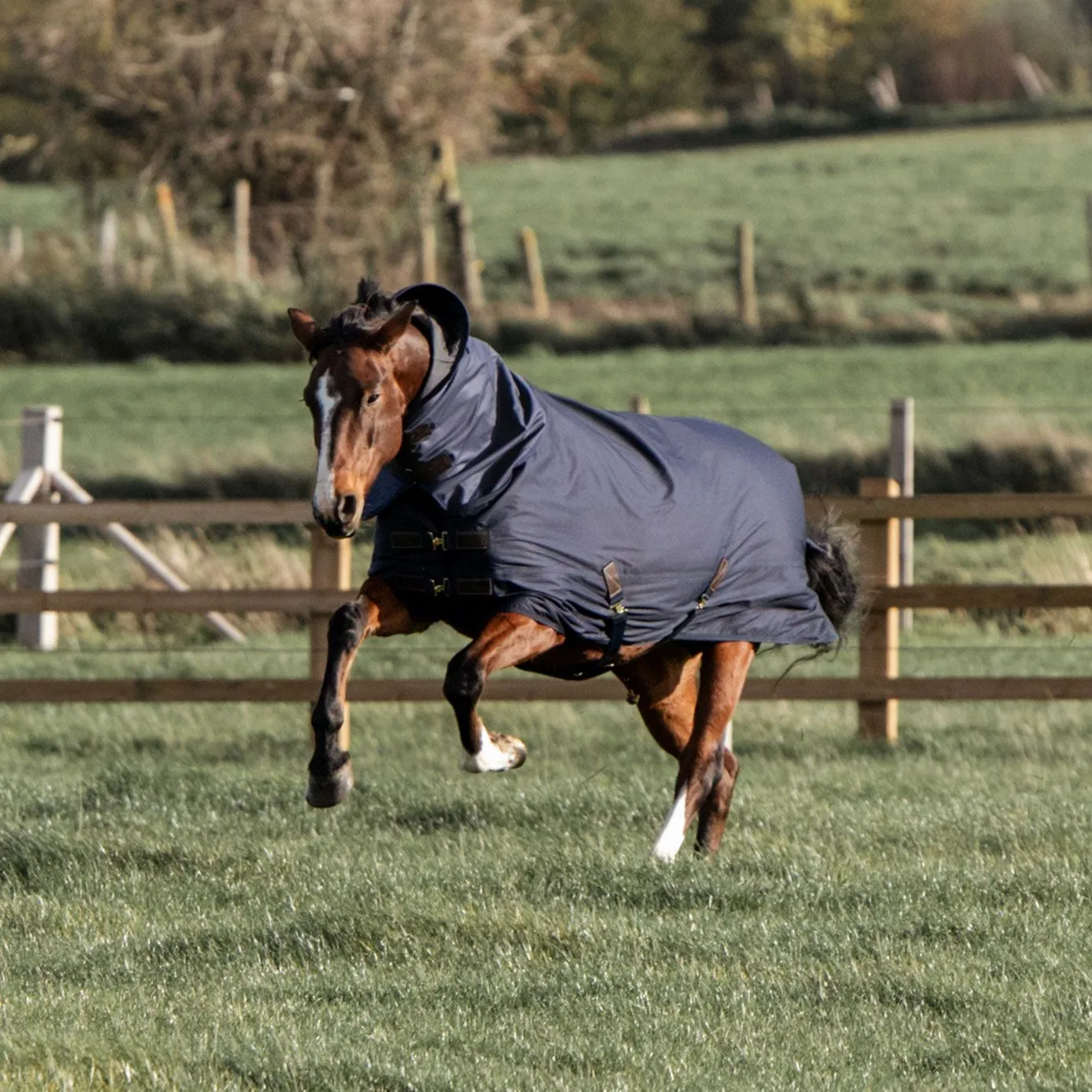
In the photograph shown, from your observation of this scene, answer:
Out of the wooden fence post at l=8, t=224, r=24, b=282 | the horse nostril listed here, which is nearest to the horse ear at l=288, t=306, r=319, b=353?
the horse nostril

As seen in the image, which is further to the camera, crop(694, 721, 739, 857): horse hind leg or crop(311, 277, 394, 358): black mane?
crop(694, 721, 739, 857): horse hind leg

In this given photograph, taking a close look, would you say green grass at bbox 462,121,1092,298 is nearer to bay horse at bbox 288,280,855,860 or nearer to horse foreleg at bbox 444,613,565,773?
bay horse at bbox 288,280,855,860

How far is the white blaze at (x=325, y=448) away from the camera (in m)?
5.51

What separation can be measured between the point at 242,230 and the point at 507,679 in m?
17.4

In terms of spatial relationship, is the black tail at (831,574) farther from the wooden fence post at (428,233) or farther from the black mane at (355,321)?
the wooden fence post at (428,233)

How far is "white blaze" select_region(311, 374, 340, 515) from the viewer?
217 inches

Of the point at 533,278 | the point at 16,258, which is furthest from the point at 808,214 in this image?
the point at 16,258

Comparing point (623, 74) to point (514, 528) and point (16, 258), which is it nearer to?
point (16, 258)

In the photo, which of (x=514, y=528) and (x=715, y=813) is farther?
(x=715, y=813)

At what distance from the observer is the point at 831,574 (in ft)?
24.7

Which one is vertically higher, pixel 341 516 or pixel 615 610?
pixel 341 516

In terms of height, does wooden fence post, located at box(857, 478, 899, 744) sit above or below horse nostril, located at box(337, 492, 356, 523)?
below

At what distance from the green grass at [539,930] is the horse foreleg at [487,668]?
38cm

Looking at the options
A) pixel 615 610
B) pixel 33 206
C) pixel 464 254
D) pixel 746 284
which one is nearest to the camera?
pixel 615 610
